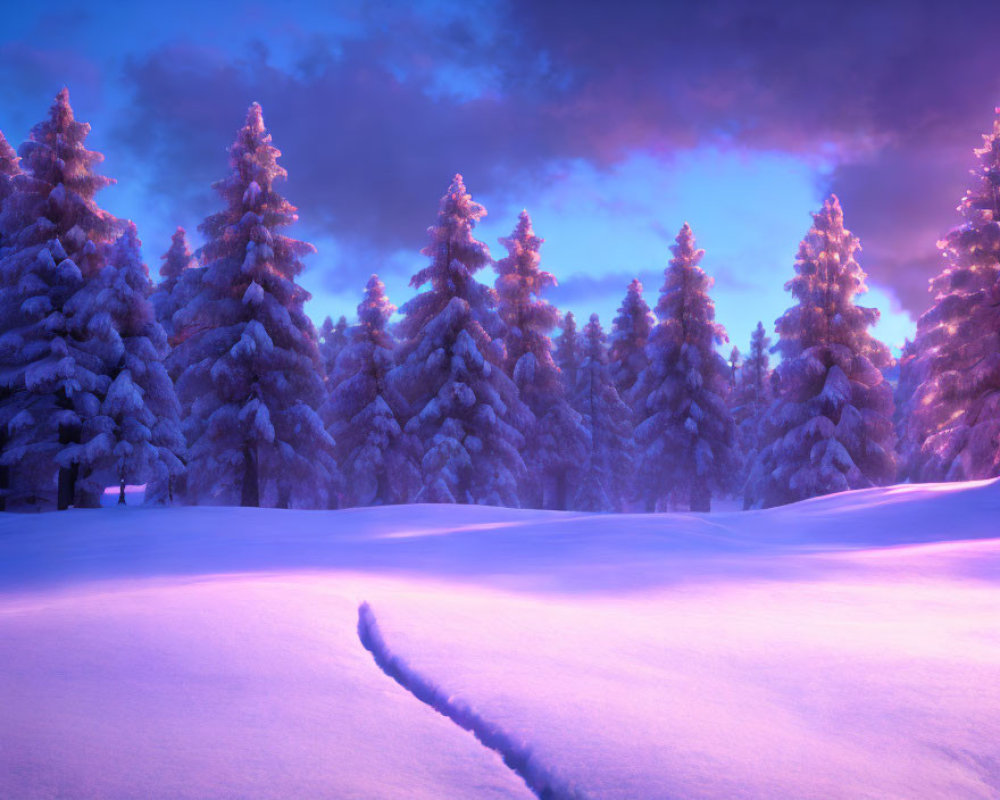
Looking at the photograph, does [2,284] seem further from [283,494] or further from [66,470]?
[283,494]

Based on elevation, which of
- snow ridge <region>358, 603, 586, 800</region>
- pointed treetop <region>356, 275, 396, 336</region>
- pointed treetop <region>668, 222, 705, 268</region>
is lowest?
snow ridge <region>358, 603, 586, 800</region>

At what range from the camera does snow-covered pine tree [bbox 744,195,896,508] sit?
21.4m

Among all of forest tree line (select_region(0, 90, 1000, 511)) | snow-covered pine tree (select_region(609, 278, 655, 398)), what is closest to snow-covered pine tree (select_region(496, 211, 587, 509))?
forest tree line (select_region(0, 90, 1000, 511))

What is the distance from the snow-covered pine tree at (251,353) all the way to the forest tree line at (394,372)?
0.07m

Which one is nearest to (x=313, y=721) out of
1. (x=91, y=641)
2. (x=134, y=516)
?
(x=91, y=641)

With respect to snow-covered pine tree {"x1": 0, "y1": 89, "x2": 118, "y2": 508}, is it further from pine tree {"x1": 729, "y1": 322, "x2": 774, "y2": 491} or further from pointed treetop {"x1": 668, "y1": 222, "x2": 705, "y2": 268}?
pine tree {"x1": 729, "y1": 322, "x2": 774, "y2": 491}

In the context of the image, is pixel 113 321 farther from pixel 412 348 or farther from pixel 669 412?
pixel 669 412

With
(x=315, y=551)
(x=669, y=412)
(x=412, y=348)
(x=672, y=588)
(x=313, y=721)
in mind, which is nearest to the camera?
(x=313, y=721)

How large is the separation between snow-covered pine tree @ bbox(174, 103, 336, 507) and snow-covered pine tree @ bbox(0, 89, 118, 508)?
2.51 metres

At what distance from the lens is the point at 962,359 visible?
19.6 m

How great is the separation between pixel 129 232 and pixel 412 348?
30.8 feet

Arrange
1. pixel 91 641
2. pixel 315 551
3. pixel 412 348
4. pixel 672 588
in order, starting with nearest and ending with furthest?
pixel 91 641 → pixel 672 588 → pixel 315 551 → pixel 412 348

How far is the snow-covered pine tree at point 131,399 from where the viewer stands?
17.1m

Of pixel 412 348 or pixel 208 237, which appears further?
pixel 412 348
